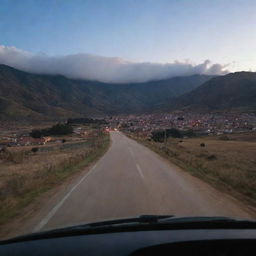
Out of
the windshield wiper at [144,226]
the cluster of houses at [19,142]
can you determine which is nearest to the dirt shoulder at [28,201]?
the windshield wiper at [144,226]

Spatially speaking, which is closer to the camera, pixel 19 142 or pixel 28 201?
pixel 28 201

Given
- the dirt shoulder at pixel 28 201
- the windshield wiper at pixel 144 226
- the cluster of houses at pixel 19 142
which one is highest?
the windshield wiper at pixel 144 226

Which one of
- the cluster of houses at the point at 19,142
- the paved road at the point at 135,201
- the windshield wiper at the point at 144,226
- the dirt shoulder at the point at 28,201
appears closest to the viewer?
the windshield wiper at the point at 144,226

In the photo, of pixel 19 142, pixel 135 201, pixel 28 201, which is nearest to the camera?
pixel 135 201

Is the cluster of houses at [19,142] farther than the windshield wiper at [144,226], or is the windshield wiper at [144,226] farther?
the cluster of houses at [19,142]

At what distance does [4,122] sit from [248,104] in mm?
120783

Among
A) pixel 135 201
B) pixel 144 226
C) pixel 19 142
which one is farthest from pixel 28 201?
pixel 19 142

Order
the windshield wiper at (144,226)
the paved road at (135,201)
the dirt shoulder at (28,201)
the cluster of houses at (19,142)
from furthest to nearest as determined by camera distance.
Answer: the cluster of houses at (19,142) → the paved road at (135,201) → the dirt shoulder at (28,201) → the windshield wiper at (144,226)

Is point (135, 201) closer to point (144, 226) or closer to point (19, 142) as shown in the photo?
point (144, 226)

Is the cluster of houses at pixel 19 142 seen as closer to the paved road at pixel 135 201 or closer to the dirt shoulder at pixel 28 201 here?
the dirt shoulder at pixel 28 201

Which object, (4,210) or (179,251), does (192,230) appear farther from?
(4,210)

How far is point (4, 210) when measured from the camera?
8.29m

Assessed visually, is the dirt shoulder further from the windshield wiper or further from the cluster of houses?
the cluster of houses

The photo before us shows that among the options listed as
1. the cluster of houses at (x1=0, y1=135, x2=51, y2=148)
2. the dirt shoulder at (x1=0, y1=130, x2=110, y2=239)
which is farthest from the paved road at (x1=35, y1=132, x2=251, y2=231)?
the cluster of houses at (x1=0, y1=135, x2=51, y2=148)
